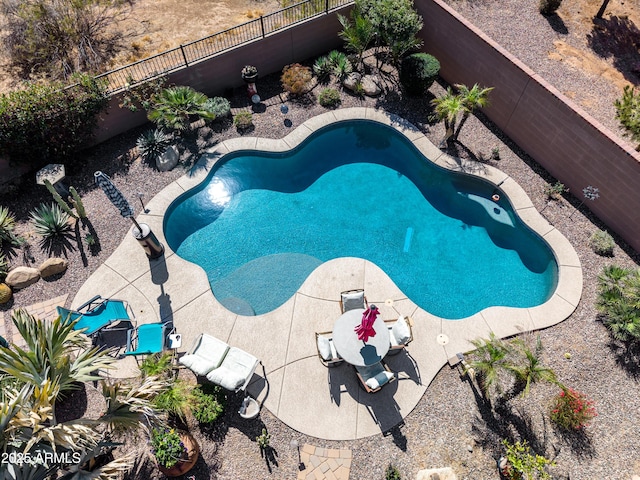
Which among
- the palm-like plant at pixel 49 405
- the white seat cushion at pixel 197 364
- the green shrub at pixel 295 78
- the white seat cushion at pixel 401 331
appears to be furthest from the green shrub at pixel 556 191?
the palm-like plant at pixel 49 405

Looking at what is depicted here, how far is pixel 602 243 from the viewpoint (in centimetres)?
1305

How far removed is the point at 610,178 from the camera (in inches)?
511

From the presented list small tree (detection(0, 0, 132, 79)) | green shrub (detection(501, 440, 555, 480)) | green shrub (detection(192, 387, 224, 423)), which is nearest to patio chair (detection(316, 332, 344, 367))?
green shrub (detection(192, 387, 224, 423))

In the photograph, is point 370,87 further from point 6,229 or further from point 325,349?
point 6,229

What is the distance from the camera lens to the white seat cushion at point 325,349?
10.9 metres

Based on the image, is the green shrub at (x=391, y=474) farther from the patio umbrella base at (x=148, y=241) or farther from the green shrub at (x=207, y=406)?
the patio umbrella base at (x=148, y=241)

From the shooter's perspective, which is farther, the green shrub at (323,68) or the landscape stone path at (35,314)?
the green shrub at (323,68)

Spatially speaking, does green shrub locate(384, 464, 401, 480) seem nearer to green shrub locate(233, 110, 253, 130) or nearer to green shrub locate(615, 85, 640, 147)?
green shrub locate(615, 85, 640, 147)

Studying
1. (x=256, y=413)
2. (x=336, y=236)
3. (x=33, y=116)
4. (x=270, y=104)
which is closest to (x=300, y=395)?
(x=256, y=413)

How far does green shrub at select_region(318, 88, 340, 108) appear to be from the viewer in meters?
16.2

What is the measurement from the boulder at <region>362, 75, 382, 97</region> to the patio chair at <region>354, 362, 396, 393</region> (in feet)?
37.1

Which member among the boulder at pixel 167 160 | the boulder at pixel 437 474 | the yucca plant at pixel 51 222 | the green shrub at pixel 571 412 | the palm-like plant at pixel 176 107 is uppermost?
the palm-like plant at pixel 176 107

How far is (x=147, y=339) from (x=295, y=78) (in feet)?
38.3

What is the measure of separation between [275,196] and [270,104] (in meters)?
4.47
